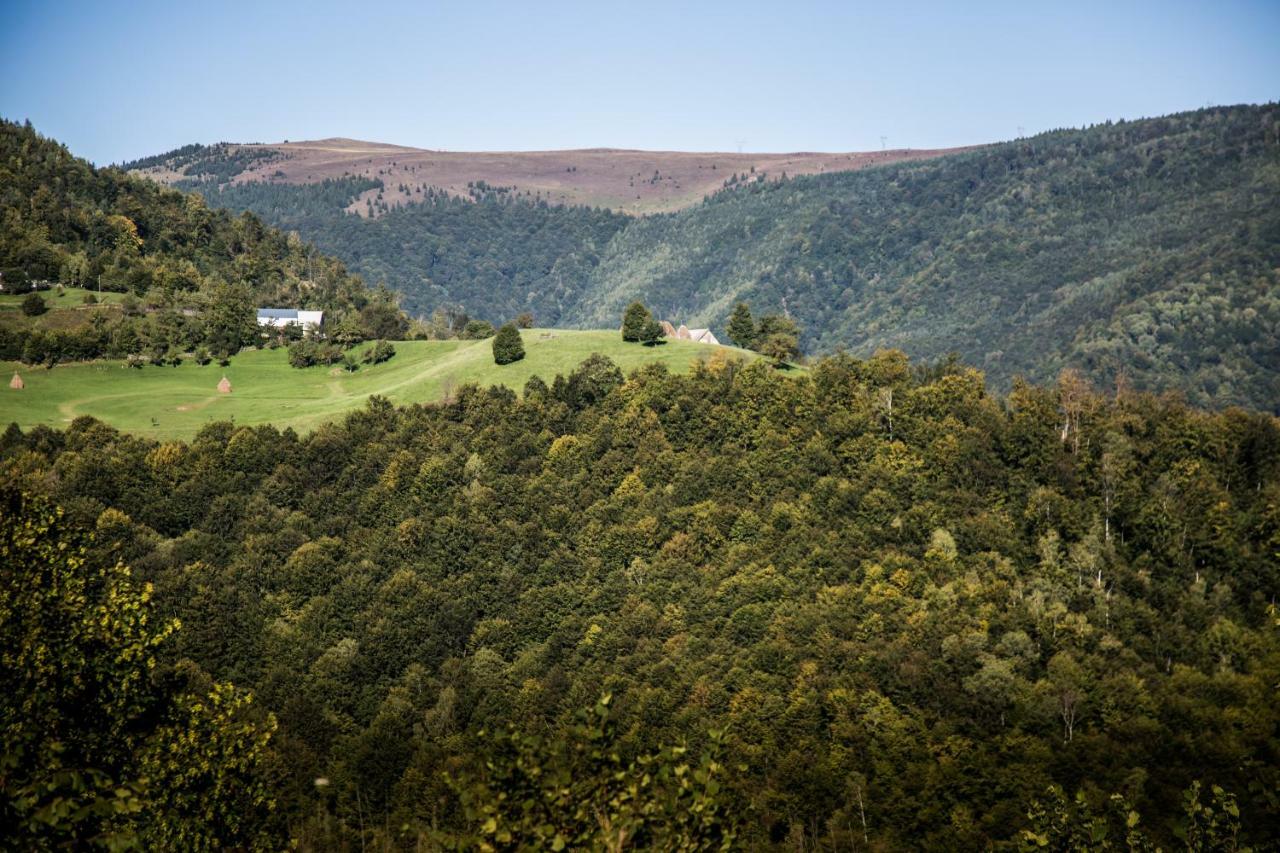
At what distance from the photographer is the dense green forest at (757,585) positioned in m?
94.2

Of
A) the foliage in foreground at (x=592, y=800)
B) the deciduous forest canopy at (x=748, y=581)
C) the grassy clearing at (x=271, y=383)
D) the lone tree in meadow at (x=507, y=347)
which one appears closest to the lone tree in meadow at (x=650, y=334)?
the deciduous forest canopy at (x=748, y=581)

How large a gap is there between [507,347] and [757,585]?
6865 centimetres

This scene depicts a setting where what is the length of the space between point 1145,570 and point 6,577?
11460cm

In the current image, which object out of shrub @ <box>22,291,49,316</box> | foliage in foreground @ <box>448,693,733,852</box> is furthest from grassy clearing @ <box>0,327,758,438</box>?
foliage in foreground @ <box>448,693,733,852</box>

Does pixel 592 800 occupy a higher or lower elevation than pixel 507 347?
higher

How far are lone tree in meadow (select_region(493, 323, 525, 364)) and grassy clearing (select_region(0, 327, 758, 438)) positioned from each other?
54.1 inches

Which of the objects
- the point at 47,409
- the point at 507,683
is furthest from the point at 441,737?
the point at 47,409

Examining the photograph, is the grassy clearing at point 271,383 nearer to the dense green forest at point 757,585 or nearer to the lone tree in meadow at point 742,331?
the dense green forest at point 757,585

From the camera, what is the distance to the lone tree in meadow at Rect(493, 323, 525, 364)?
175m

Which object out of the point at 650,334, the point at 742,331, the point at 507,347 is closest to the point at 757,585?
the point at 650,334

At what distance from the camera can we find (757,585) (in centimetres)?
12456

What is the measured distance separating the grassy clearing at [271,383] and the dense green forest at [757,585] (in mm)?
6999

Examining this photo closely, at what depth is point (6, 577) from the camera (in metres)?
32.8

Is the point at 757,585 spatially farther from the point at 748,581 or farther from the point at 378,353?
the point at 378,353
